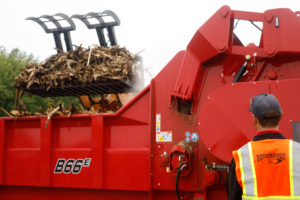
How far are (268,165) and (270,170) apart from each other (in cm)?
3

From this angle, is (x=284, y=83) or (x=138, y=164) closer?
(x=284, y=83)

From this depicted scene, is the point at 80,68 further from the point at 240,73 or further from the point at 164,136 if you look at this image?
the point at 240,73

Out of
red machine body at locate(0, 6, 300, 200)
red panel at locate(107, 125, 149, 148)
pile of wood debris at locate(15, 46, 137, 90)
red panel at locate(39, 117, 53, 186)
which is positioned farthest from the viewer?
pile of wood debris at locate(15, 46, 137, 90)

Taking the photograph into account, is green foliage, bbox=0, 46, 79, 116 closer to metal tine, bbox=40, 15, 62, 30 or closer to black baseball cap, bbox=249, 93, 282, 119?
metal tine, bbox=40, 15, 62, 30

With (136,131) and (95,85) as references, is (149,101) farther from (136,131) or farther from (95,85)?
(95,85)

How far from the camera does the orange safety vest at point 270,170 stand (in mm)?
1649

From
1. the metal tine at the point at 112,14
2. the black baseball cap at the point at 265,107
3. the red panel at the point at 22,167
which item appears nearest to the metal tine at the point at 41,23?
the metal tine at the point at 112,14

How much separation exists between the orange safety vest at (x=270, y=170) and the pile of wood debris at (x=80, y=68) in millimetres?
2500

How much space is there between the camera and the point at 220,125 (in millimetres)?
2857

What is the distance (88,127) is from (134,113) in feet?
2.01

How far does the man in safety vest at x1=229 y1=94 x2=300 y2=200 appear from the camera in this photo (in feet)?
5.42

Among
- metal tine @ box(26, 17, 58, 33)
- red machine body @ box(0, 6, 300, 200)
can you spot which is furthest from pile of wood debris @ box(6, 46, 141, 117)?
metal tine @ box(26, 17, 58, 33)

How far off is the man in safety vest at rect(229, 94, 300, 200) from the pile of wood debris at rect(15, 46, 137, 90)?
2454 millimetres

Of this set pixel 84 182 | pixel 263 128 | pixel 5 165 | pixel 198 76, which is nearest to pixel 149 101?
pixel 198 76
